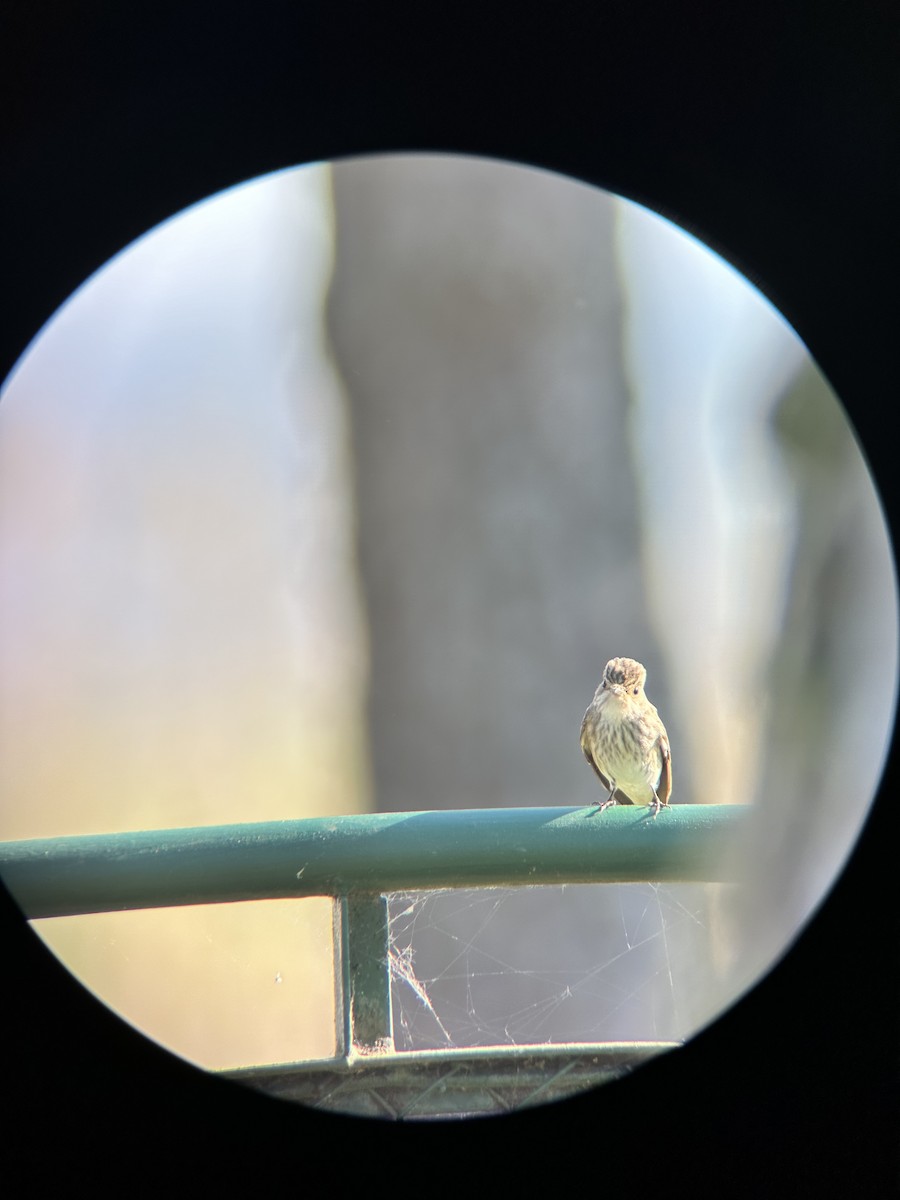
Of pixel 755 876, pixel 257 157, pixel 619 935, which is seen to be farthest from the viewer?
pixel 619 935

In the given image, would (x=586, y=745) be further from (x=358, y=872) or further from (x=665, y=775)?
(x=358, y=872)

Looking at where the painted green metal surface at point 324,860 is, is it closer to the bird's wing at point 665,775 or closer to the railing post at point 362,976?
the railing post at point 362,976

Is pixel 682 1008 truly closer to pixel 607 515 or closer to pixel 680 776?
pixel 680 776

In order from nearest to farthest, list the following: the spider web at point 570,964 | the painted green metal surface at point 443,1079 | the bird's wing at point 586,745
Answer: the painted green metal surface at point 443,1079 → the bird's wing at point 586,745 → the spider web at point 570,964

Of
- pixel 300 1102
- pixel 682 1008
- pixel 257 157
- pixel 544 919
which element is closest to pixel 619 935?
pixel 544 919

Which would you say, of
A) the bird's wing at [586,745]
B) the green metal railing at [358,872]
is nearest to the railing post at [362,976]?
the green metal railing at [358,872]

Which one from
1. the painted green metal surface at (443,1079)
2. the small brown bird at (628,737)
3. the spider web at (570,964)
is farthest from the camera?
the spider web at (570,964)

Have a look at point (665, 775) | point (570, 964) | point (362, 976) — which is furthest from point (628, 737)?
point (570, 964)
